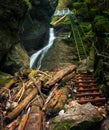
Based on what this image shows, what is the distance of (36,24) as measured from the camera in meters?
27.1

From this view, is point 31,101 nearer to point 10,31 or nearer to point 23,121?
point 23,121

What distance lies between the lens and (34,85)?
8.81 metres

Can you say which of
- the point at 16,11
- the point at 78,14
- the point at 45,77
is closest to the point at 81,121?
the point at 45,77

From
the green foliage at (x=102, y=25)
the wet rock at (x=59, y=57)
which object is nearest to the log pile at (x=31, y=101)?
the green foliage at (x=102, y=25)

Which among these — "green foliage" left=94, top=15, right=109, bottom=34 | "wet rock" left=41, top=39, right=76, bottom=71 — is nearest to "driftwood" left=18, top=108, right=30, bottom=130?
"green foliage" left=94, top=15, right=109, bottom=34

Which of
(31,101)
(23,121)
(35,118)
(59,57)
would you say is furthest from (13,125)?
(59,57)

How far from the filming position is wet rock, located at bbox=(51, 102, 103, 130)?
21.1 feet

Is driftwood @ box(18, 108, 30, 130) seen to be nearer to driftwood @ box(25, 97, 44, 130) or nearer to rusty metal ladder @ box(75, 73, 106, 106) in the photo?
driftwood @ box(25, 97, 44, 130)

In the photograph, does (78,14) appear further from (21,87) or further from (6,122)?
(6,122)

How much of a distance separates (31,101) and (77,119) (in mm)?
1774

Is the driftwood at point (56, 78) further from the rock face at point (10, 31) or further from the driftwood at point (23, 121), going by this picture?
the rock face at point (10, 31)

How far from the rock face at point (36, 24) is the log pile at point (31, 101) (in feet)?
52.2

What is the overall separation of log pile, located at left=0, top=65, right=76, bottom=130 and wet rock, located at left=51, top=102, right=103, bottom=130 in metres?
0.34

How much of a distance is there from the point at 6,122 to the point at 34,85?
2.39m
